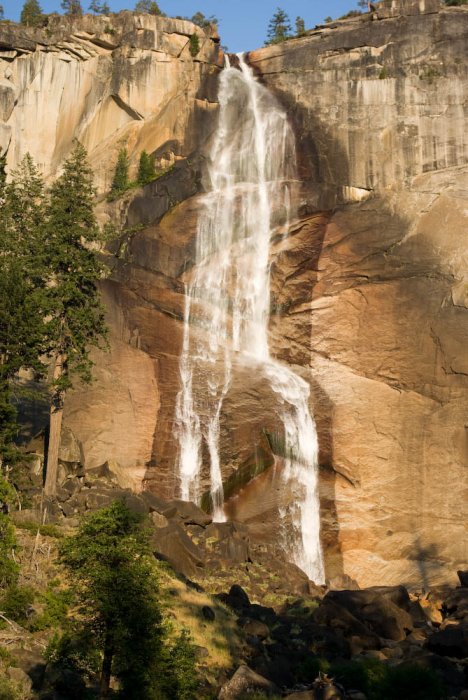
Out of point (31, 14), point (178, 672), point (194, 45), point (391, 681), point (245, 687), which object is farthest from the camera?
point (31, 14)

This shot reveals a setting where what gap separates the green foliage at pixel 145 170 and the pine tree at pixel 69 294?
669 inches

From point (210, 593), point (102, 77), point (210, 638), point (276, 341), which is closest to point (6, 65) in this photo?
point (102, 77)

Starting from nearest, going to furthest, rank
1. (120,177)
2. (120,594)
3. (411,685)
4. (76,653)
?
(120,594) < (76,653) < (411,685) < (120,177)

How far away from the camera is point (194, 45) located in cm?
6097

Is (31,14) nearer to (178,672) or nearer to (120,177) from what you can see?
(120,177)

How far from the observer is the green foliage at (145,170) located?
5591 centimetres

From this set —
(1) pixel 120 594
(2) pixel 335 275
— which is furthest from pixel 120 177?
(1) pixel 120 594

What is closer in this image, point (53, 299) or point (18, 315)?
point (18, 315)

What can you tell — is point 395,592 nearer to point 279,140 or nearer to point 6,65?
point 279,140

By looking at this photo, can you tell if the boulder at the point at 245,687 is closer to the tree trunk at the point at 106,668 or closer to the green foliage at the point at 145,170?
the tree trunk at the point at 106,668

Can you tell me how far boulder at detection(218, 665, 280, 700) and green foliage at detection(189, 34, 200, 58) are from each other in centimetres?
4869

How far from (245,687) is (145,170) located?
133ft

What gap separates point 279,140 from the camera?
5825 cm

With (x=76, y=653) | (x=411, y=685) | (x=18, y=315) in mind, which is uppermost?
(x=18, y=315)
